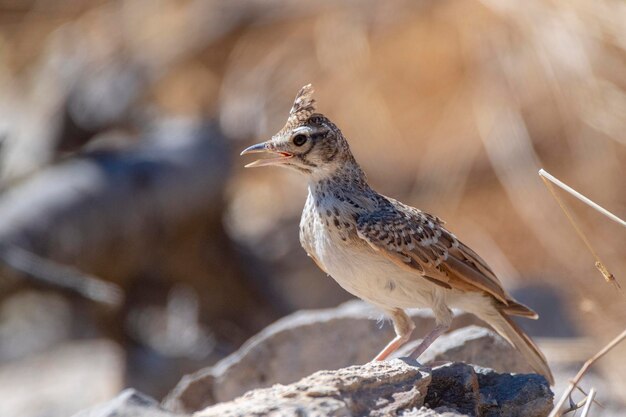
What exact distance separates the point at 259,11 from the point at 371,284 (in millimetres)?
7730

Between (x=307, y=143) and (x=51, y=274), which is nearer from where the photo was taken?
(x=307, y=143)

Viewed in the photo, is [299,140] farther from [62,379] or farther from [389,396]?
[62,379]

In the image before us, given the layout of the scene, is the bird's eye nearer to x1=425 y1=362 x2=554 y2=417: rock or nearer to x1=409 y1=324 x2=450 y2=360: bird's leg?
x1=409 y1=324 x2=450 y2=360: bird's leg

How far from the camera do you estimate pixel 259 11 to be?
12.0 m

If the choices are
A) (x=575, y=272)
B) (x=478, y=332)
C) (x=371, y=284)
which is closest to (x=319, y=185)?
(x=371, y=284)

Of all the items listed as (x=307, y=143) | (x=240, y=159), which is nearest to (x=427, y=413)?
(x=307, y=143)

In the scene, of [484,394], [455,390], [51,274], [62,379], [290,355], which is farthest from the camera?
[62,379]

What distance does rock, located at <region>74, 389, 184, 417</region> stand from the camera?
3562mm

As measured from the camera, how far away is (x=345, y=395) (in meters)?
3.70

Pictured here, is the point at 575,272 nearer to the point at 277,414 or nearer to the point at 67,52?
the point at 67,52

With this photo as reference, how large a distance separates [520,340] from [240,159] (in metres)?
5.85

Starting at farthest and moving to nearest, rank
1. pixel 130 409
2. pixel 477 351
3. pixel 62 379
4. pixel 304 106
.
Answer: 1. pixel 62 379
2. pixel 477 351
3. pixel 304 106
4. pixel 130 409

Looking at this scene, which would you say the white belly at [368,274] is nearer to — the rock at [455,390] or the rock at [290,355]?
the rock at [455,390]

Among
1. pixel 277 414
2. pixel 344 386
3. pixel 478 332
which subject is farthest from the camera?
pixel 478 332
